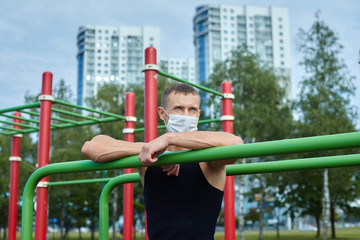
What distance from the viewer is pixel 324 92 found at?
1947 cm

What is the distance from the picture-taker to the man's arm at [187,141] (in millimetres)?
1771

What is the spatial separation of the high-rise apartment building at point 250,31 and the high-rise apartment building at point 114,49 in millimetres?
14527

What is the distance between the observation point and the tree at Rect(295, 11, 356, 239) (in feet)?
63.0

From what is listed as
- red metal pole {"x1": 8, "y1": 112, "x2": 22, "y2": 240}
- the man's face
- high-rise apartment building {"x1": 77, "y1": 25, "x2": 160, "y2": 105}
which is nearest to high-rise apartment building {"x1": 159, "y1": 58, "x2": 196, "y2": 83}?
high-rise apartment building {"x1": 77, "y1": 25, "x2": 160, "y2": 105}

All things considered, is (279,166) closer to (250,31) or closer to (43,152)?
(43,152)

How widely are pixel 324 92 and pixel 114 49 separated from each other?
256ft

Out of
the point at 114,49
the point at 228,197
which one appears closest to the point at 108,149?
the point at 228,197

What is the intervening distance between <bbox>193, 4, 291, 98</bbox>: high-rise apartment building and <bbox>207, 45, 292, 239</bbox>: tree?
6056cm

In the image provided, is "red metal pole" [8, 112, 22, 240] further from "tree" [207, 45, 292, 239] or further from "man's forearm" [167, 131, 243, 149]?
"tree" [207, 45, 292, 239]

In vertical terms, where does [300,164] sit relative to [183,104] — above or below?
below

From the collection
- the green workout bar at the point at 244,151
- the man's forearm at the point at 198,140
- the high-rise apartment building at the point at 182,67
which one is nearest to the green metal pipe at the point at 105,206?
the green workout bar at the point at 244,151

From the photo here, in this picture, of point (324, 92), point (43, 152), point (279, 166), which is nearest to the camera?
point (279, 166)

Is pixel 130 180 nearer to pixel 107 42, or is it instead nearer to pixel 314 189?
pixel 314 189

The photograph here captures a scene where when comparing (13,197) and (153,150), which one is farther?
(13,197)
